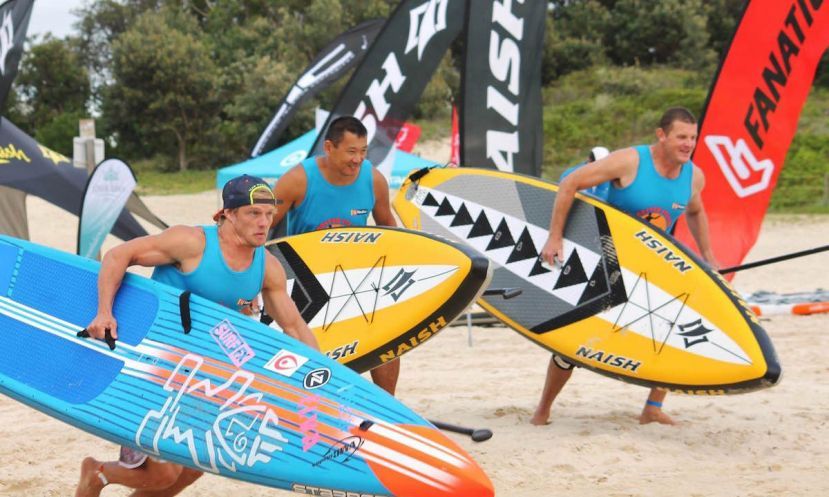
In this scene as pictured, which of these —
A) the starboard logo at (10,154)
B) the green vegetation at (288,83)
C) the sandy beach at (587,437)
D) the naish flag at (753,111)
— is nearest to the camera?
the sandy beach at (587,437)

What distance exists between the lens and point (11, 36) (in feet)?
28.9

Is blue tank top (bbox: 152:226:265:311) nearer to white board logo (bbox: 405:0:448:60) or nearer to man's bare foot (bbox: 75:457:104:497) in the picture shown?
man's bare foot (bbox: 75:457:104:497)

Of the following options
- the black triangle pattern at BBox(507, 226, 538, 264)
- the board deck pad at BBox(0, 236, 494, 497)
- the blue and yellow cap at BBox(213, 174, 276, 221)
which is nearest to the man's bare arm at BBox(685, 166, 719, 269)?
the black triangle pattern at BBox(507, 226, 538, 264)

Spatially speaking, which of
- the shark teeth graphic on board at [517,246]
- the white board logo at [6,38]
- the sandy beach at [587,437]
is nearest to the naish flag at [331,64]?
the white board logo at [6,38]

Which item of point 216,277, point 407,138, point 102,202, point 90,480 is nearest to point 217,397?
point 216,277

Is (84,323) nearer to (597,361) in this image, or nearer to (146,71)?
(597,361)

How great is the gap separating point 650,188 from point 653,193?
0.03m

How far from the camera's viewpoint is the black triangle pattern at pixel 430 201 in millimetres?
5750

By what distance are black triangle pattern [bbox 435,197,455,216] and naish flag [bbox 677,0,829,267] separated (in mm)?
2147

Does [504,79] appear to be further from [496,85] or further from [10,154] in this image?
[10,154]

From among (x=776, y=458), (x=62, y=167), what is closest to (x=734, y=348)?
(x=776, y=458)

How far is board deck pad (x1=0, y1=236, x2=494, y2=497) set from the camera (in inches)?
125

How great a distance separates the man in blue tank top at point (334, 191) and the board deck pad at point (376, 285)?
0.25 ft

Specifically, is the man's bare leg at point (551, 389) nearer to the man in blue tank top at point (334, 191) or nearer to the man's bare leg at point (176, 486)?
the man in blue tank top at point (334, 191)
